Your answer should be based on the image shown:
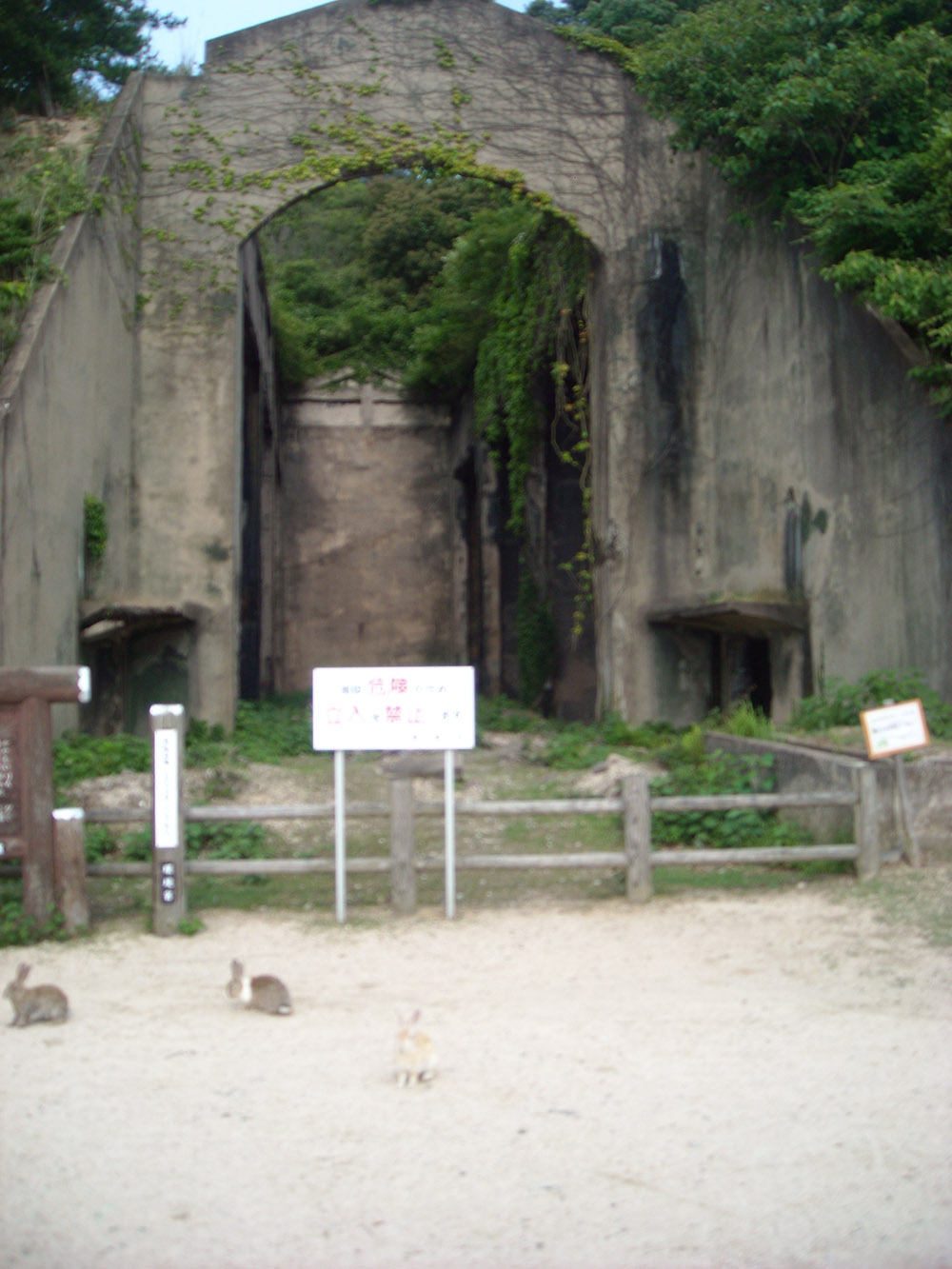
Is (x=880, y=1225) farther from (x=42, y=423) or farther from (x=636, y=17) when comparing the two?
(x=636, y=17)

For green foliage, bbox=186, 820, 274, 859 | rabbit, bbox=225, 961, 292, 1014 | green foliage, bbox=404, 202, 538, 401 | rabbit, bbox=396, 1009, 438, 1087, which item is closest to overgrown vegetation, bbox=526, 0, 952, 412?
green foliage, bbox=404, 202, 538, 401

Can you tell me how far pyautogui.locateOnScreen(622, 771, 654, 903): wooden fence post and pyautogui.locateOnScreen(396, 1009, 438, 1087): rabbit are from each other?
3480 millimetres

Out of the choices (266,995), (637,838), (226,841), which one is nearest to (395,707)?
(637,838)

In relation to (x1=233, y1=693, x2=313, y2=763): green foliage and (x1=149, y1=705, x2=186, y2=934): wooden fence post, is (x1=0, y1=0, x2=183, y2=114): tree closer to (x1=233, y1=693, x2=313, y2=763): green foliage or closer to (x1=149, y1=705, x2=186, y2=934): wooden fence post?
(x1=233, y1=693, x2=313, y2=763): green foliage

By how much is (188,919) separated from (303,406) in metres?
22.6

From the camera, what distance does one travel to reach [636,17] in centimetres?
2759

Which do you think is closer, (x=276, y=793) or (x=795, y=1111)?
(x=795, y=1111)

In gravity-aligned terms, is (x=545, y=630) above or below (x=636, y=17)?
below

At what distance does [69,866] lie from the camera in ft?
24.6

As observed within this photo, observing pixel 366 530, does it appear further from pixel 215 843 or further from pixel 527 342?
pixel 215 843

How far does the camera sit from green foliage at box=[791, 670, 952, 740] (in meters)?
11.3

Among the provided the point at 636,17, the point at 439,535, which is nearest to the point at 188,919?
the point at 439,535

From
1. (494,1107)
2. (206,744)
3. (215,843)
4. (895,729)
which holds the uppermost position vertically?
(895,729)

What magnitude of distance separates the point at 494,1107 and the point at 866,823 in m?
4.60
